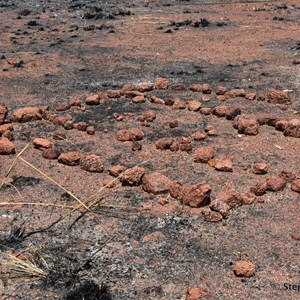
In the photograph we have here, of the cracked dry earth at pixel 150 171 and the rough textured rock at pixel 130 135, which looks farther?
the rough textured rock at pixel 130 135

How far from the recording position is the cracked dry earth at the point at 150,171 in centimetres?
310

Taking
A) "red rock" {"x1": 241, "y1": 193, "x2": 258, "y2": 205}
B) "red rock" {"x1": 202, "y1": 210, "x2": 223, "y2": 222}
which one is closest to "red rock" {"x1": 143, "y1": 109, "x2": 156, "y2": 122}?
"red rock" {"x1": 241, "y1": 193, "x2": 258, "y2": 205}

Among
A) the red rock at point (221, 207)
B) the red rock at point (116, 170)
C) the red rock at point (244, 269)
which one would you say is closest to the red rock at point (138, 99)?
the red rock at point (116, 170)

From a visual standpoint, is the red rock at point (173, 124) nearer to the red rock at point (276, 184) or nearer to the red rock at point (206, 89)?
the red rock at point (206, 89)

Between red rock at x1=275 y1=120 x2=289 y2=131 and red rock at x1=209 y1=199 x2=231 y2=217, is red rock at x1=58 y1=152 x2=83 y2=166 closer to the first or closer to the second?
red rock at x1=209 y1=199 x2=231 y2=217

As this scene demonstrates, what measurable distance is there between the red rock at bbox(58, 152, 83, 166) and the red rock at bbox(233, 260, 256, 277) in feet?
6.32

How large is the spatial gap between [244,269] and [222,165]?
149 cm

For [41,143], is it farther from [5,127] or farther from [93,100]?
[93,100]

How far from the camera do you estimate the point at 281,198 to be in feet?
13.2

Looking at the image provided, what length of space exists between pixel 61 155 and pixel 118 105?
182 centimetres

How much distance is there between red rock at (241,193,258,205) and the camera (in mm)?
3898

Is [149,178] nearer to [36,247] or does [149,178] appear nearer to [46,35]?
[36,247]

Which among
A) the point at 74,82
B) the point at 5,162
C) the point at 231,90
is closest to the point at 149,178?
the point at 5,162

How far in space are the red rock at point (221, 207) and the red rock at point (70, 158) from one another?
1.37 meters
